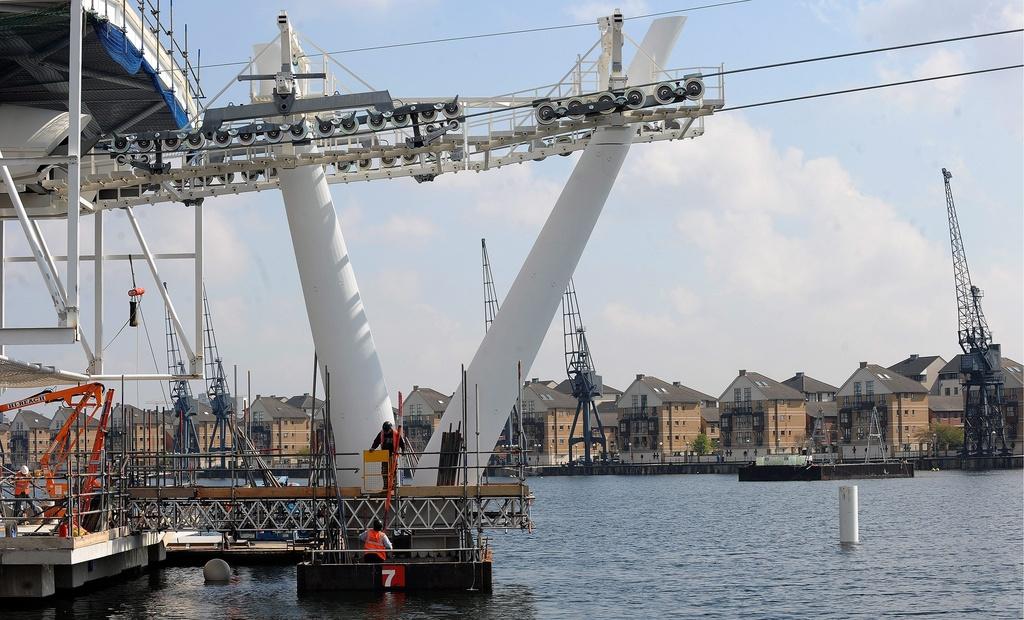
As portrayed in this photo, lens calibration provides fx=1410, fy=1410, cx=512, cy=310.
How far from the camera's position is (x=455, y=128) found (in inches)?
1662

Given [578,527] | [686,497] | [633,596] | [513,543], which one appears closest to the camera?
[633,596]

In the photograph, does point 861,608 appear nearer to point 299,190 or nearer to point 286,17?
point 299,190

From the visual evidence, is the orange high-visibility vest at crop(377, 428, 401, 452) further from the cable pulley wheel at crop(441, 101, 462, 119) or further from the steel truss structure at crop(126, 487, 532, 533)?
the cable pulley wheel at crop(441, 101, 462, 119)

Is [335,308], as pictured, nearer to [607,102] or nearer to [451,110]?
[451,110]

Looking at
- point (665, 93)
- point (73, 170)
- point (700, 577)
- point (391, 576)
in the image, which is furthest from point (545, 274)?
point (73, 170)

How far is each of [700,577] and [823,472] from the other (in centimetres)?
11595

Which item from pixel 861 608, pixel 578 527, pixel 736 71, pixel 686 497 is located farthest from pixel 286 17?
pixel 686 497

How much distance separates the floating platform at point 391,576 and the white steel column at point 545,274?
21.4ft

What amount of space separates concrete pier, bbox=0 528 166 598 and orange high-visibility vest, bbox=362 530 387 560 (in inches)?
284

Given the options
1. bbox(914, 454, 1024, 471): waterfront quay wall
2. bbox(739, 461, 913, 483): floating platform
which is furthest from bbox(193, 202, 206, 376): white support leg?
bbox(914, 454, 1024, 471): waterfront quay wall

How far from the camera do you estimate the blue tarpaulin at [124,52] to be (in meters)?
38.1

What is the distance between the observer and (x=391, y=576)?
35656 mm

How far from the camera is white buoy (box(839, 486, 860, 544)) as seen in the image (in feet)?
180

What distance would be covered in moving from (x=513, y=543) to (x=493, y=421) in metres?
23.4
